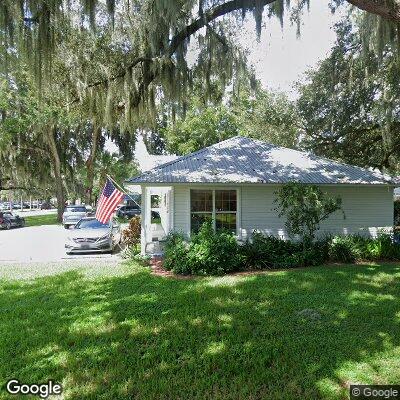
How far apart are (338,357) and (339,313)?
5.43 ft

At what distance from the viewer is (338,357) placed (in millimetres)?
4223

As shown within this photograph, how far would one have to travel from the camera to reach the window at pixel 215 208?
37.9ft

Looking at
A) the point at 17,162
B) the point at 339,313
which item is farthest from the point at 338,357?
the point at 17,162

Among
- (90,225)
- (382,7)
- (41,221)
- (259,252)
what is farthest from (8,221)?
(382,7)

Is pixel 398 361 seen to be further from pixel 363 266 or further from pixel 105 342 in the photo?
pixel 363 266

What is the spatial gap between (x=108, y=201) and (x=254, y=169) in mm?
5136

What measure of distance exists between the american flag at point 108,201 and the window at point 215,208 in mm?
2530

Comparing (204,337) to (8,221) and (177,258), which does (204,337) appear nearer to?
(177,258)

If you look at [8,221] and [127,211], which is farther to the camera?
[127,211]

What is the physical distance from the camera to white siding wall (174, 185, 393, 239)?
1148 centimetres

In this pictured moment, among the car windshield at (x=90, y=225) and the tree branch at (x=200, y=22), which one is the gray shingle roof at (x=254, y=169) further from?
the car windshield at (x=90, y=225)

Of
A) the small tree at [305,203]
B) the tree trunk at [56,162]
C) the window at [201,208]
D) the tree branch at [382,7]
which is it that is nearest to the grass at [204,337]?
the small tree at [305,203]

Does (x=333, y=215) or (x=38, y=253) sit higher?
(x=333, y=215)

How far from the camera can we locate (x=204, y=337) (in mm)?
4867
